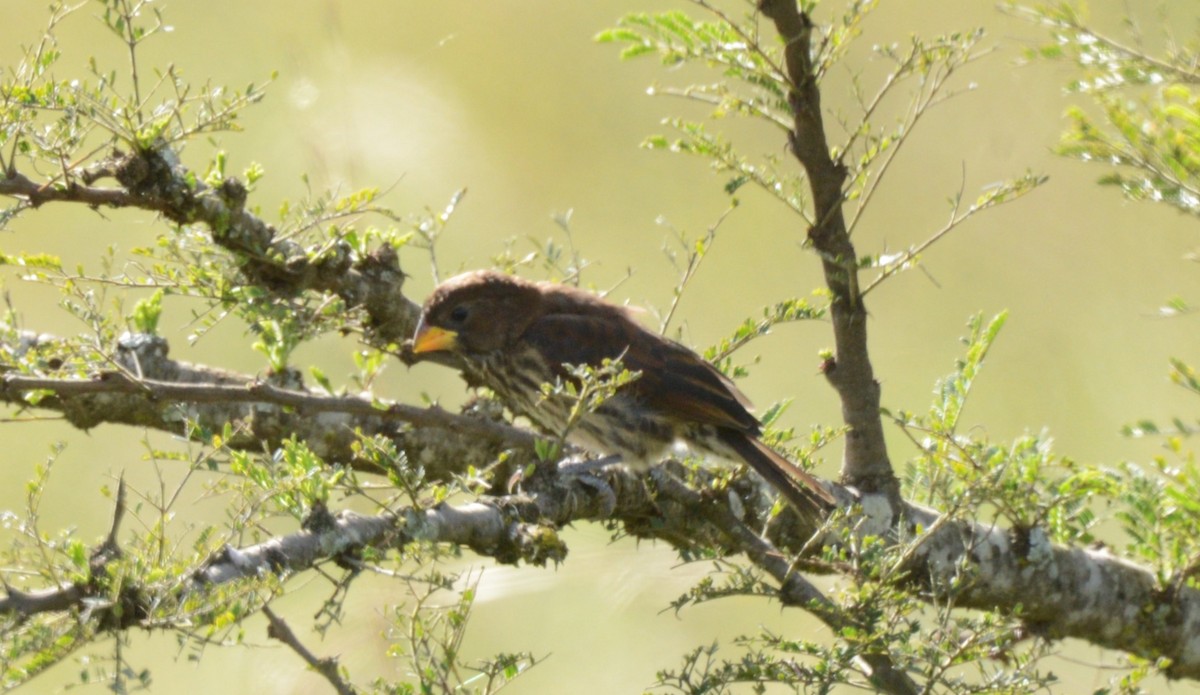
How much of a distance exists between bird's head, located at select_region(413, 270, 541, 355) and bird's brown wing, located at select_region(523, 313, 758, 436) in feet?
0.30

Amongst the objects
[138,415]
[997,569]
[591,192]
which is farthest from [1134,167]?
[591,192]

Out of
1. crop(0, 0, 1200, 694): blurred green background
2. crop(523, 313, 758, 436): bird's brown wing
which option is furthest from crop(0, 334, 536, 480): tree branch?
crop(0, 0, 1200, 694): blurred green background

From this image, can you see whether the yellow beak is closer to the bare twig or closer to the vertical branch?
the vertical branch

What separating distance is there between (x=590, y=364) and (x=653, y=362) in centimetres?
20

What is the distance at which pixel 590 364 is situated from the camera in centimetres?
400

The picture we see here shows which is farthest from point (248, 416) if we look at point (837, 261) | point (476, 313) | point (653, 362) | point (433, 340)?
point (837, 261)

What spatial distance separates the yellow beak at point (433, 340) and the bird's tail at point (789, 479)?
37.0 inches

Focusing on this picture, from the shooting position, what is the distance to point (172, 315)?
6.35 metres

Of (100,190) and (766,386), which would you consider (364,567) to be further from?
(766,386)

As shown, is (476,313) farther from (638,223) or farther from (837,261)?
(638,223)

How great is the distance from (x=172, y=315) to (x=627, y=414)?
3316 mm

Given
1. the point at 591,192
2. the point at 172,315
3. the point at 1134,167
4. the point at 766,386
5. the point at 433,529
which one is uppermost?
the point at 591,192

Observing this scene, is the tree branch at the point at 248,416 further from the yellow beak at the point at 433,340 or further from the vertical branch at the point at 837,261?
the vertical branch at the point at 837,261

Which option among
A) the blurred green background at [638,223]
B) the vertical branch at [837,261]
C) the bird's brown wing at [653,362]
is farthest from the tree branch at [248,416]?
the blurred green background at [638,223]
